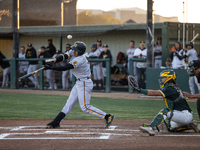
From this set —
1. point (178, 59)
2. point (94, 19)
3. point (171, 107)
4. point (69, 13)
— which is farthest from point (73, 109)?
point (69, 13)

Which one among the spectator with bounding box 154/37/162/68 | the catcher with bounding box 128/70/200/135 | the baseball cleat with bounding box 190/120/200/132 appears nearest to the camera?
the catcher with bounding box 128/70/200/135

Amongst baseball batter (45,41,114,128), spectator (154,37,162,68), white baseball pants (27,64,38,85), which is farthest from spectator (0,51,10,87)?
baseball batter (45,41,114,128)

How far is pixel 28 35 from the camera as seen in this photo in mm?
19578

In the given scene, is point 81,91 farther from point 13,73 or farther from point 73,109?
point 13,73

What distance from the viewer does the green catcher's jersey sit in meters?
5.81

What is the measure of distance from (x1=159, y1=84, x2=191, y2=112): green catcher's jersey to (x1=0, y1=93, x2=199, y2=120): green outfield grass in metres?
2.15

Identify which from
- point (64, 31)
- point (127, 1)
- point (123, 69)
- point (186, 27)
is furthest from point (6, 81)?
point (186, 27)

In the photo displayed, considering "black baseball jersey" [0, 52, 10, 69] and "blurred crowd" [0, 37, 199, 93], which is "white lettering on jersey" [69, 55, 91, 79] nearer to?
"blurred crowd" [0, 37, 199, 93]

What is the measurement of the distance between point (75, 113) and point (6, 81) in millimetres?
7793

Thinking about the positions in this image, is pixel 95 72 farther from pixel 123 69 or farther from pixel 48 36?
pixel 48 36

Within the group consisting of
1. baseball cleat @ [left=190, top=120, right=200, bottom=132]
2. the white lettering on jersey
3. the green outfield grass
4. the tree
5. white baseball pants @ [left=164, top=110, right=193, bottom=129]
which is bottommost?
the green outfield grass

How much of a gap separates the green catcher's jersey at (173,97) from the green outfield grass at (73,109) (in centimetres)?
215

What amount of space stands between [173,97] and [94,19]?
11.4 meters

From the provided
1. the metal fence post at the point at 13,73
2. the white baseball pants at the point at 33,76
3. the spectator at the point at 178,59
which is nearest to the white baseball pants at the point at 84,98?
the spectator at the point at 178,59
